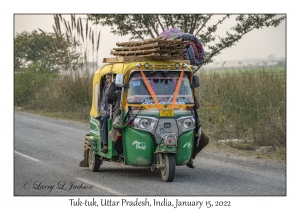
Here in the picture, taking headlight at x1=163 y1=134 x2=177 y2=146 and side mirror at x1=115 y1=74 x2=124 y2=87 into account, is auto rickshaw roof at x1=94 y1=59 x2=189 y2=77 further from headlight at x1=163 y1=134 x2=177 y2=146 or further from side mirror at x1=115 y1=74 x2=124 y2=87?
headlight at x1=163 y1=134 x2=177 y2=146

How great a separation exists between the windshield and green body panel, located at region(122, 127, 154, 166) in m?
0.57

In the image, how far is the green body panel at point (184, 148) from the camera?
1068 cm

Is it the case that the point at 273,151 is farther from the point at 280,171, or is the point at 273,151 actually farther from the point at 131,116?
the point at 131,116

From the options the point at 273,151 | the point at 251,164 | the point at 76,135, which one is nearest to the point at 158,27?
the point at 76,135

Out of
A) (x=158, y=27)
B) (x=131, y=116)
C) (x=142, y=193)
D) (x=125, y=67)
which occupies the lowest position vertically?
(x=142, y=193)

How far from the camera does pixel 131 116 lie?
1069cm

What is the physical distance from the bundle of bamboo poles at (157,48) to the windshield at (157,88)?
350 mm

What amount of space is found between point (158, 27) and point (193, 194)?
35.8 ft

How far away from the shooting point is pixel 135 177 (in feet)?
37.0

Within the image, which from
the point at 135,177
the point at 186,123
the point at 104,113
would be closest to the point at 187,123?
the point at 186,123

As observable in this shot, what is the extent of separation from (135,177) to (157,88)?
1.68m

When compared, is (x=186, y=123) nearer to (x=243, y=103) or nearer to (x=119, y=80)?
(x=119, y=80)

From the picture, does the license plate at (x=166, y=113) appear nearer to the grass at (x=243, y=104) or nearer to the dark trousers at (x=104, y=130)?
the dark trousers at (x=104, y=130)

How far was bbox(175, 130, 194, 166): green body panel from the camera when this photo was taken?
10.7m
